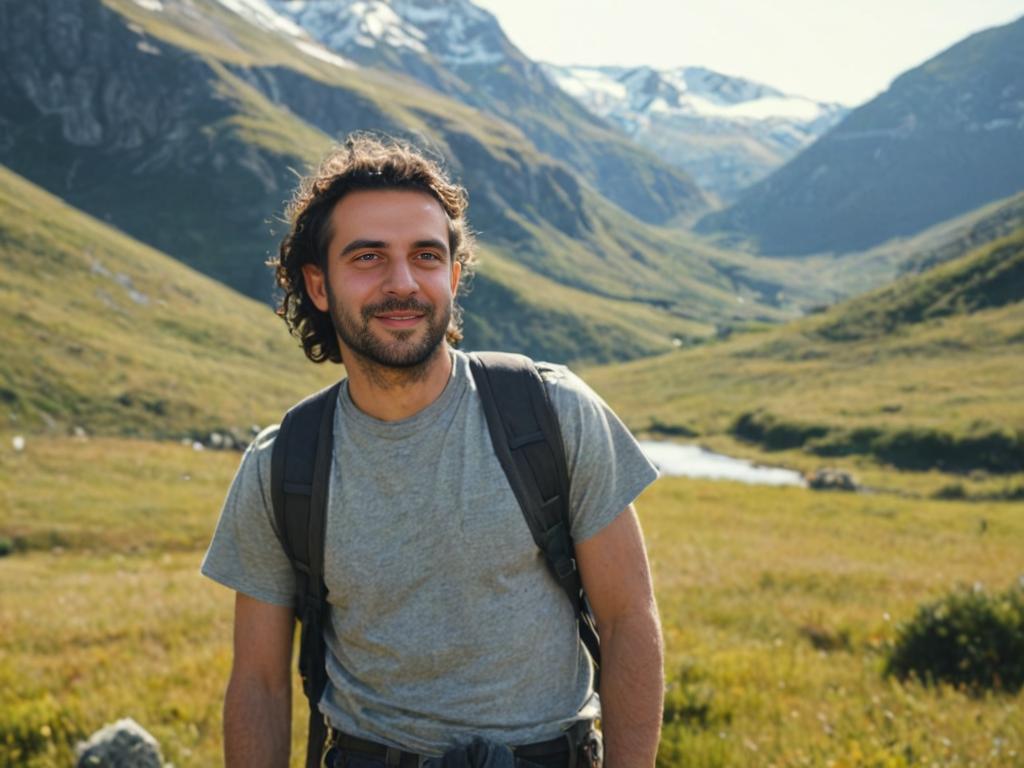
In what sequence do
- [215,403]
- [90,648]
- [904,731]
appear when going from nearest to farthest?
[904,731], [90,648], [215,403]

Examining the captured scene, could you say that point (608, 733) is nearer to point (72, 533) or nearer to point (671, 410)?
point (72, 533)

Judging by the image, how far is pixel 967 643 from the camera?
936 centimetres

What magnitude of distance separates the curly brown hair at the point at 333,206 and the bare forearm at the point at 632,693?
195 centimetres

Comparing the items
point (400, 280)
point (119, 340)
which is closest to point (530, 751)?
point (400, 280)

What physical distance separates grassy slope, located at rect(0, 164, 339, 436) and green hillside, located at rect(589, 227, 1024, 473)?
166 feet

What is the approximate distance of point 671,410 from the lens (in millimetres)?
119000

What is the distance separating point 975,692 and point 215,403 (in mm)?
79868

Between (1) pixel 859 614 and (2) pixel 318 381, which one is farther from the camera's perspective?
(2) pixel 318 381

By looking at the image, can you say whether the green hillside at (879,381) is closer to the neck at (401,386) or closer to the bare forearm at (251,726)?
the neck at (401,386)

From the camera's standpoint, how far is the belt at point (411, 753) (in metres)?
4.30

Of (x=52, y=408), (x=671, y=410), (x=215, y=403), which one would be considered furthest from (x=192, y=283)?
(x=671, y=410)

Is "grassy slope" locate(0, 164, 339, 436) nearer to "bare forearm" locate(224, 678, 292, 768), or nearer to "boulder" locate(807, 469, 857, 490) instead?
"boulder" locate(807, 469, 857, 490)

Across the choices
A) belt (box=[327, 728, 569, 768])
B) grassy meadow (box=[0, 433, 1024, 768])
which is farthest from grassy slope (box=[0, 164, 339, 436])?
belt (box=[327, 728, 569, 768])

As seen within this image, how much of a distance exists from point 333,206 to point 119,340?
93276 mm
